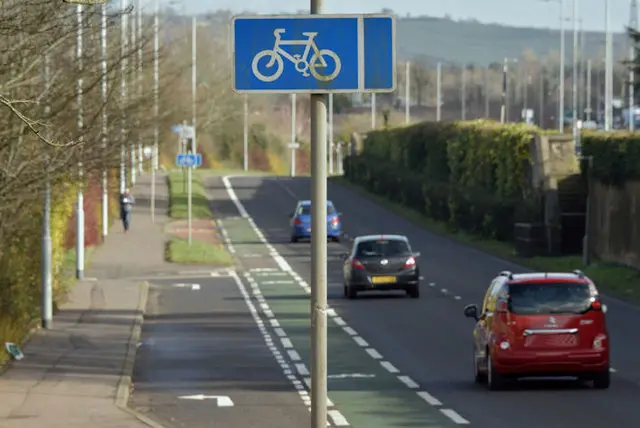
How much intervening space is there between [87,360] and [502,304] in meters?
9.10

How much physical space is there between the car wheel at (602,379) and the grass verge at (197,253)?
3636 cm

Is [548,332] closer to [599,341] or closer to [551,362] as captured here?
[551,362]

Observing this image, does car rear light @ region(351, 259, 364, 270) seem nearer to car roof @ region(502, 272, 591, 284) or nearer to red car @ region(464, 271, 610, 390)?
car roof @ region(502, 272, 591, 284)

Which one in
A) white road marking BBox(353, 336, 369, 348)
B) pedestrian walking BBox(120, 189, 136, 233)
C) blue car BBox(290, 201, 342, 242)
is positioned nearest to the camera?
white road marking BBox(353, 336, 369, 348)

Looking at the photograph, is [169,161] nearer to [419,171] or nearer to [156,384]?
[419,171]

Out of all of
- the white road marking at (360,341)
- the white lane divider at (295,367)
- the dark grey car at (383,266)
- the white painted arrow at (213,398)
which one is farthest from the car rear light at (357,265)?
the white painted arrow at (213,398)

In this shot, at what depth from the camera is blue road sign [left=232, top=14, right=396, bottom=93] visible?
11000 millimetres

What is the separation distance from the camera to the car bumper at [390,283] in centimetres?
4256

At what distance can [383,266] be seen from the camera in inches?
1667

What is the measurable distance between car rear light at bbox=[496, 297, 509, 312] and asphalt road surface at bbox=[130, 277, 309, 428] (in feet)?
10.1

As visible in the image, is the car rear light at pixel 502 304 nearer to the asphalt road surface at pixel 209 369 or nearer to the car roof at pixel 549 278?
the car roof at pixel 549 278

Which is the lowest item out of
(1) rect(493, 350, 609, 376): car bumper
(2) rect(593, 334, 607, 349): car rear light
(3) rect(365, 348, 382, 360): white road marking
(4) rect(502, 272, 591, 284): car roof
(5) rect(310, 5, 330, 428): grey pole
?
(3) rect(365, 348, 382, 360): white road marking

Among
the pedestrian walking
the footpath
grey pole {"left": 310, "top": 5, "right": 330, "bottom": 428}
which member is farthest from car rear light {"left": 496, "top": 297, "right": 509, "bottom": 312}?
the pedestrian walking

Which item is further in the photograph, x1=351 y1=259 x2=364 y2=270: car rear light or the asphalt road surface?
x1=351 y1=259 x2=364 y2=270: car rear light
